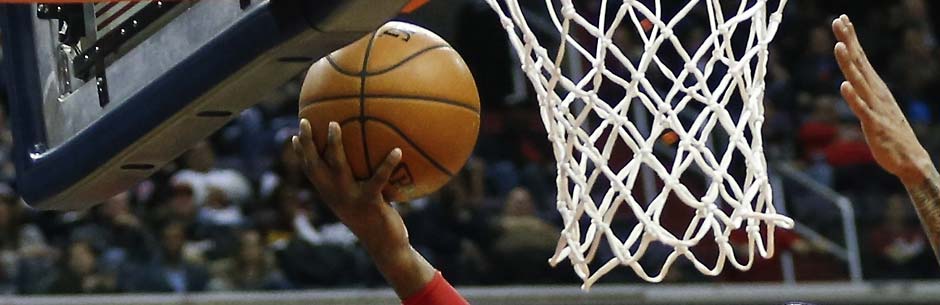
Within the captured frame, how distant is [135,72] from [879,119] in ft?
3.79

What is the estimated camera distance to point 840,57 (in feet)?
8.52

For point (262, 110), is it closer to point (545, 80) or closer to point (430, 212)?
point (430, 212)

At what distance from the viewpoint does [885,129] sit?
2.60m

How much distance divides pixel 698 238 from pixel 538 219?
5.07 metres

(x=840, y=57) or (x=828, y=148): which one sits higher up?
(x=840, y=57)

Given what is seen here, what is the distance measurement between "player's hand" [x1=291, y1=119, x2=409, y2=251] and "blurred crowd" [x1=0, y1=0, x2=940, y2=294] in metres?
4.85

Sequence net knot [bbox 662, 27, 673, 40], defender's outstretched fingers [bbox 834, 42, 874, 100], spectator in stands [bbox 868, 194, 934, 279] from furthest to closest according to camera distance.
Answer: spectator in stands [bbox 868, 194, 934, 279] → net knot [bbox 662, 27, 673, 40] → defender's outstretched fingers [bbox 834, 42, 874, 100]

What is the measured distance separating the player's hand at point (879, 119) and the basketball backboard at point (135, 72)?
27.2 inches

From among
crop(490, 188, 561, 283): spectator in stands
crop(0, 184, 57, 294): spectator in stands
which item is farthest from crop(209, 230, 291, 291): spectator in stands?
crop(490, 188, 561, 283): spectator in stands

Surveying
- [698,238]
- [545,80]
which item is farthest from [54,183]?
[698,238]

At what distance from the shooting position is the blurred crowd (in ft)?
24.8

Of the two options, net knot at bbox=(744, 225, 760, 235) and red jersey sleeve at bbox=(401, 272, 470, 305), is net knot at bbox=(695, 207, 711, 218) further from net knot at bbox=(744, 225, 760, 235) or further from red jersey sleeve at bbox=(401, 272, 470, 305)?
red jersey sleeve at bbox=(401, 272, 470, 305)

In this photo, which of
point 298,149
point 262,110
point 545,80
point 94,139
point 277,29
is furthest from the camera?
point 262,110

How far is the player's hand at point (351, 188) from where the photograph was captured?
2633 mm
